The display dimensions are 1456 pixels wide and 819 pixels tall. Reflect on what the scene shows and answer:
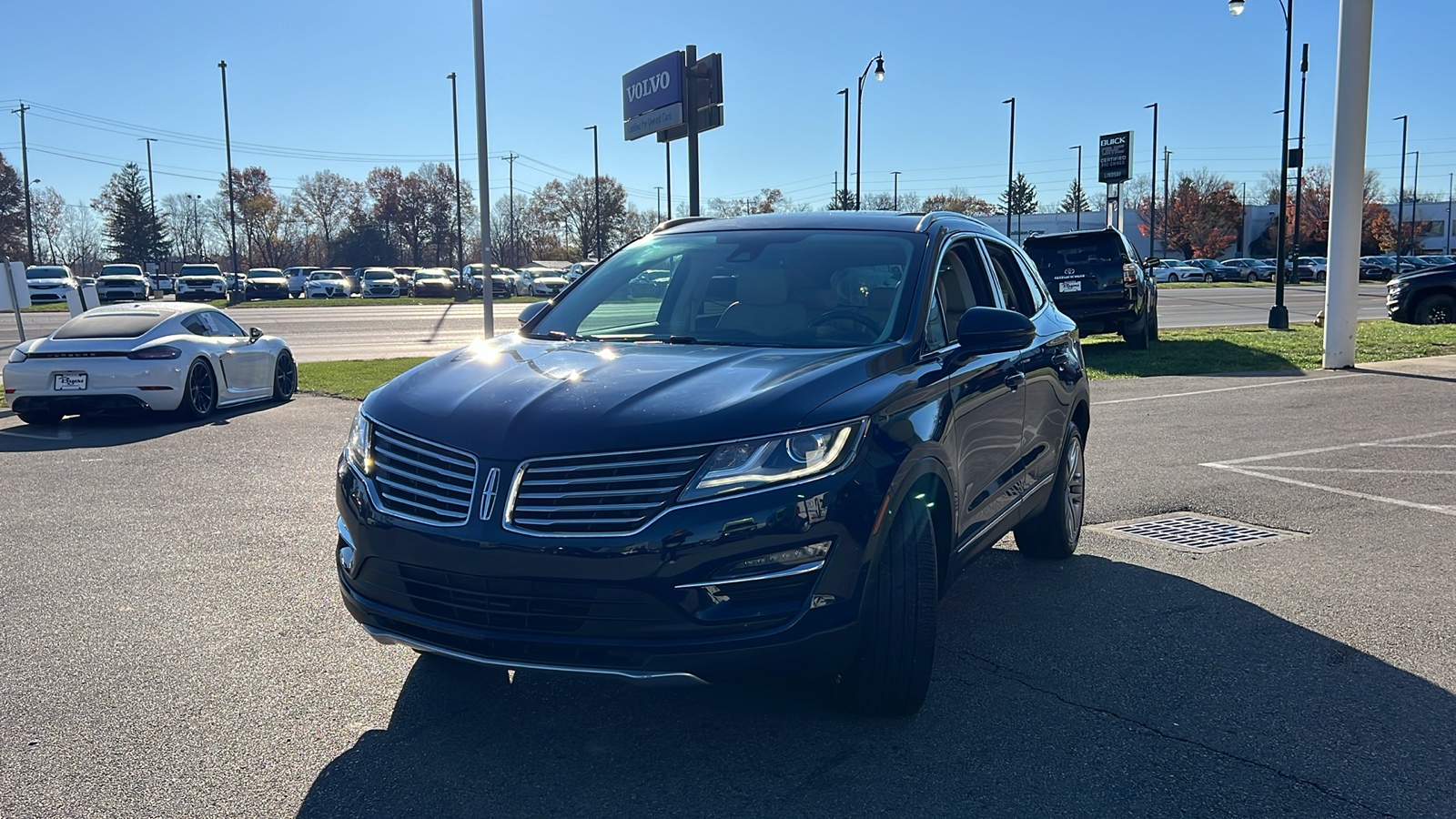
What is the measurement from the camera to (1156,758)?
11.1 ft

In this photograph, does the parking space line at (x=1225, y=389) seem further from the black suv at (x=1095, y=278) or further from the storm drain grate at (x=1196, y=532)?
the storm drain grate at (x=1196, y=532)

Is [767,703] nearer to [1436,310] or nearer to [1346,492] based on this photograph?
[1346,492]

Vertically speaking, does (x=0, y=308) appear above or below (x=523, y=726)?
above

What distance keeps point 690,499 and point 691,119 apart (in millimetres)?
10854

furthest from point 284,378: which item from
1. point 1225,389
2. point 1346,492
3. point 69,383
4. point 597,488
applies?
point 597,488

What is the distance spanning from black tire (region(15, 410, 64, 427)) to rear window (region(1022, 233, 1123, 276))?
1290 centimetres

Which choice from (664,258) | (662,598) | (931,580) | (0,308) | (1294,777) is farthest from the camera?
(0,308)

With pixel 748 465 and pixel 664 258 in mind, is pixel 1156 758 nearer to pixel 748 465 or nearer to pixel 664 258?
pixel 748 465

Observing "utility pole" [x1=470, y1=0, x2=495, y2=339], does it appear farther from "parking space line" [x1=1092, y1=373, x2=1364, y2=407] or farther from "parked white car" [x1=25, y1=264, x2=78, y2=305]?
"parked white car" [x1=25, y1=264, x2=78, y2=305]

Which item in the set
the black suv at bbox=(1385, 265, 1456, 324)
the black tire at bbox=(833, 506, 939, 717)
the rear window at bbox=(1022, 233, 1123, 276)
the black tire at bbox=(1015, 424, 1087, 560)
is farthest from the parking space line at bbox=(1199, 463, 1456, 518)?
the black suv at bbox=(1385, 265, 1456, 324)

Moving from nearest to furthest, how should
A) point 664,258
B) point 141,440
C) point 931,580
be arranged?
point 931,580
point 664,258
point 141,440

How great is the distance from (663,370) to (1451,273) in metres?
23.6

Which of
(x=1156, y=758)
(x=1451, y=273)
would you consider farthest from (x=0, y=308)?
(x=1451, y=273)

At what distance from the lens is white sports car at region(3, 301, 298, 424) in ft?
36.4
